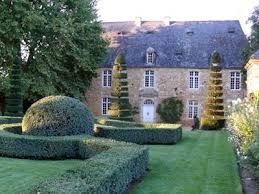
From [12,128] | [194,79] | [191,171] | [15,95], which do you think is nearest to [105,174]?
[191,171]

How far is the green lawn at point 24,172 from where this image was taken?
9500 mm

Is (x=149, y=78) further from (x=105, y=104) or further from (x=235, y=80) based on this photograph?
(x=235, y=80)

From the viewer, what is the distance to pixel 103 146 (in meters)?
12.4

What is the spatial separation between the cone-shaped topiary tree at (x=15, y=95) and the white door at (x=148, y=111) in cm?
1354

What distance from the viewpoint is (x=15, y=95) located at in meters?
26.7

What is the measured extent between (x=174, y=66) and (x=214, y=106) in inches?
321

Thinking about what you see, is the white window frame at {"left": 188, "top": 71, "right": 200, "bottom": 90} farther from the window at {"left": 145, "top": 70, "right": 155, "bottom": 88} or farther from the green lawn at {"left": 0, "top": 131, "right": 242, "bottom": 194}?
the green lawn at {"left": 0, "top": 131, "right": 242, "bottom": 194}

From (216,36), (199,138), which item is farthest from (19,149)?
(216,36)

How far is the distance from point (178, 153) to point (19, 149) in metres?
5.66

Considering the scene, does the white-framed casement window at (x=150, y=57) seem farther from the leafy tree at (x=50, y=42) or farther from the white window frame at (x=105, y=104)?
the leafy tree at (x=50, y=42)

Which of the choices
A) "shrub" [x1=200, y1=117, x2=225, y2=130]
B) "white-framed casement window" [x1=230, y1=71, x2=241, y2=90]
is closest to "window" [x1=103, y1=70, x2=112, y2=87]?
"white-framed casement window" [x1=230, y1=71, x2=241, y2=90]

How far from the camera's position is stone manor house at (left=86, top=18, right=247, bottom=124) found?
1452 inches

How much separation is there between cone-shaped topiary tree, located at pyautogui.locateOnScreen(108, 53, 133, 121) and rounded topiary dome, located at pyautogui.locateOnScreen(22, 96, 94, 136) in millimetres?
14237

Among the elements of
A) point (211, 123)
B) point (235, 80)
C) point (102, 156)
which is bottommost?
point (211, 123)
